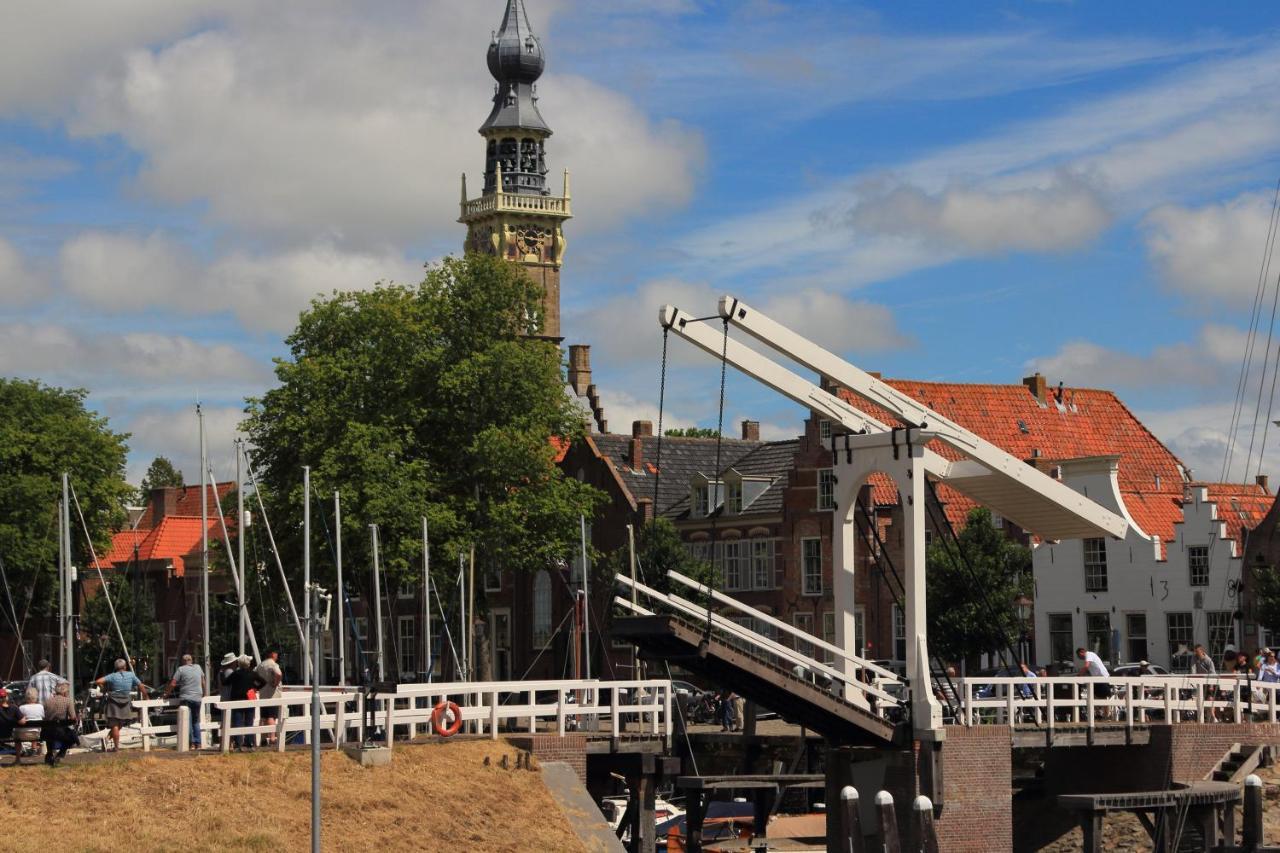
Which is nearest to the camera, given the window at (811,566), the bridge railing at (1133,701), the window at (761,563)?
the bridge railing at (1133,701)

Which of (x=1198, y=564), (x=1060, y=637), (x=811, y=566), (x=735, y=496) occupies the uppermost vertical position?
(x=735, y=496)

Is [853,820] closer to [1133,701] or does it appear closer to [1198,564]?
[1133,701]

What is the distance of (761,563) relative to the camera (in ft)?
226

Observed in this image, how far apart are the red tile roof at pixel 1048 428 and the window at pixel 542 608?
1441 cm

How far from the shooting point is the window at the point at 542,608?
76.2 metres

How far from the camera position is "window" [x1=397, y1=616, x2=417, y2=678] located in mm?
83562

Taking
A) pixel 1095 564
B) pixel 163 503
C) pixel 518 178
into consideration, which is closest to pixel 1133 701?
pixel 1095 564

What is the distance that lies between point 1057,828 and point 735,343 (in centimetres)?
1155

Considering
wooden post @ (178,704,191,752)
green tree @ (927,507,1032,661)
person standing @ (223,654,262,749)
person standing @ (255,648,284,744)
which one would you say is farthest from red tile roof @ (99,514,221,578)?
wooden post @ (178,704,191,752)

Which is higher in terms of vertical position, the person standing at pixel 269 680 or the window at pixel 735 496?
the window at pixel 735 496

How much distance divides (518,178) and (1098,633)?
2954 inches

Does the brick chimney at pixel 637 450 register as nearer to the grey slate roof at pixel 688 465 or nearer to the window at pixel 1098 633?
the grey slate roof at pixel 688 465

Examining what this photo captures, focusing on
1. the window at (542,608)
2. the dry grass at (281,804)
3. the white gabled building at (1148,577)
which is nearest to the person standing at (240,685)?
the dry grass at (281,804)

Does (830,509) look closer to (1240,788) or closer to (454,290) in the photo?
(454,290)
